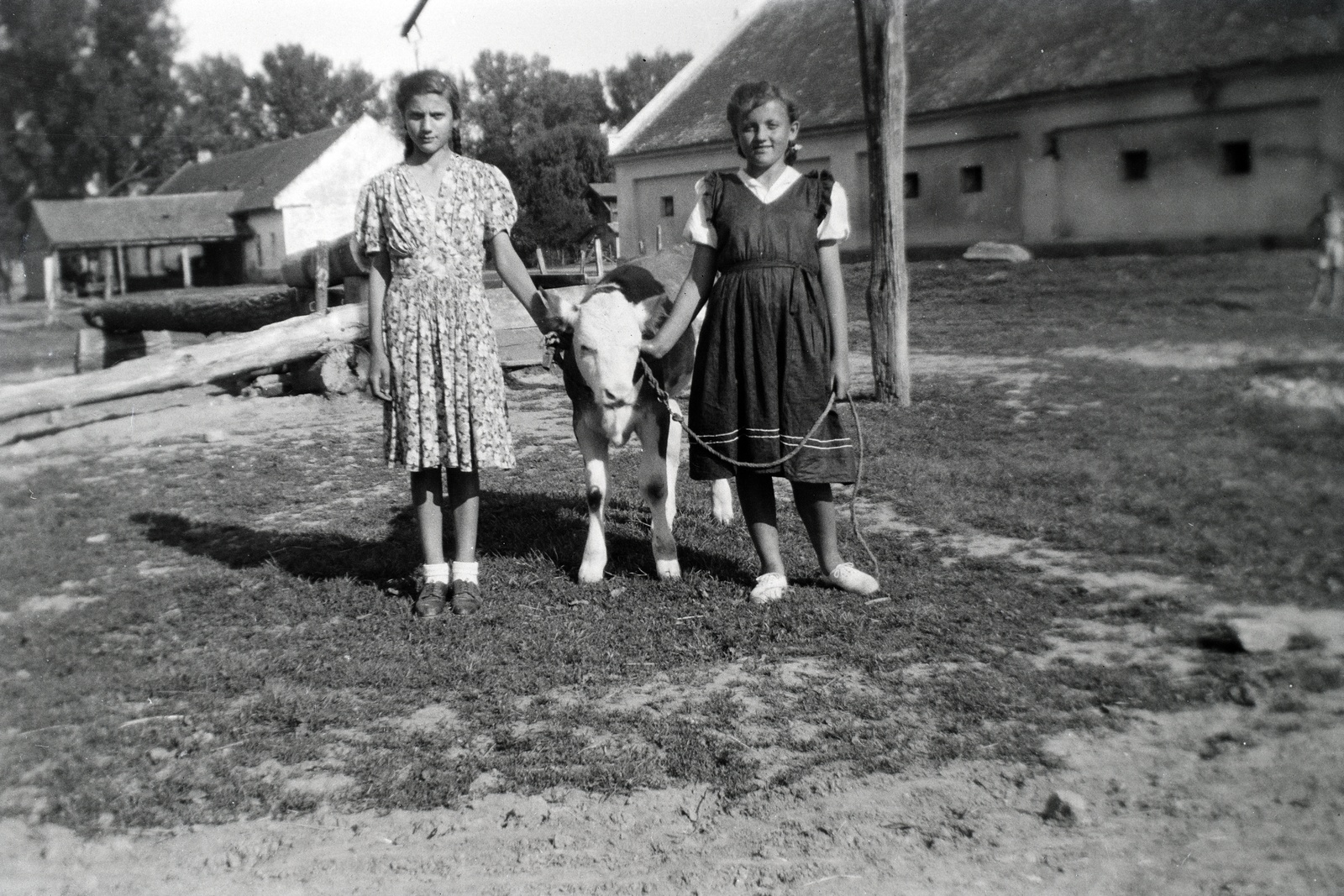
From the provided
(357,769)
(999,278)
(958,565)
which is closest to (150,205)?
(357,769)

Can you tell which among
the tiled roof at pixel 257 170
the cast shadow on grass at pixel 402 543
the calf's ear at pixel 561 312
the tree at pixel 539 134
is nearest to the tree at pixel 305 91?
the tiled roof at pixel 257 170

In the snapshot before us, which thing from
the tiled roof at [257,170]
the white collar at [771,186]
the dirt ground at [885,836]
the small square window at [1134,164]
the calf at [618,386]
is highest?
the tiled roof at [257,170]

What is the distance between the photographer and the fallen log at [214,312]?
29.4 feet

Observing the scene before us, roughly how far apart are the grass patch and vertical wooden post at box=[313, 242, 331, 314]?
3494 millimetres

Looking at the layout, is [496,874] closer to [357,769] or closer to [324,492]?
[357,769]

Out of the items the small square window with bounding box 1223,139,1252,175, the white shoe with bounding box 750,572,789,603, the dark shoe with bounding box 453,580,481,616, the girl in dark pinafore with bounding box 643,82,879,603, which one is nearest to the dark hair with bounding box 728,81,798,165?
the girl in dark pinafore with bounding box 643,82,879,603

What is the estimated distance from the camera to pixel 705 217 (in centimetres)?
388

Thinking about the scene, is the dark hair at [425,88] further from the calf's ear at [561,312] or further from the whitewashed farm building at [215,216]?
the calf's ear at [561,312]

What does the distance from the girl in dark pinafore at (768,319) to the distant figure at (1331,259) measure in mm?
2429

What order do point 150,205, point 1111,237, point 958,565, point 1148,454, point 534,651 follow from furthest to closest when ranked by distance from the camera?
point 958,565 < point 534,651 < point 150,205 < point 1148,454 < point 1111,237

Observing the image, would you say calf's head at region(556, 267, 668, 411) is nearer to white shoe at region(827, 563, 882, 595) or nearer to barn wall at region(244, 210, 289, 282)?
white shoe at region(827, 563, 882, 595)

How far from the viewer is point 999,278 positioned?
3402mm

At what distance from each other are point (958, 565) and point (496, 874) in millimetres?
2656

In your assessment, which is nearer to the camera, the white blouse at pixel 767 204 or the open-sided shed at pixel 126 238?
Result: the open-sided shed at pixel 126 238
